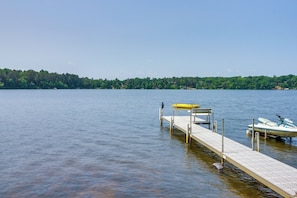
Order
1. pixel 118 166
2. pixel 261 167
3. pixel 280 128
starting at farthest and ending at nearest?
pixel 280 128 → pixel 118 166 → pixel 261 167

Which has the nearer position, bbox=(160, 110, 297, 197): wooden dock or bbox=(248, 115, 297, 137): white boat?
bbox=(160, 110, 297, 197): wooden dock

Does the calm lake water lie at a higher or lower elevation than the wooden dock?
lower

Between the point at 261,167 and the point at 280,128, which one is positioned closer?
the point at 261,167

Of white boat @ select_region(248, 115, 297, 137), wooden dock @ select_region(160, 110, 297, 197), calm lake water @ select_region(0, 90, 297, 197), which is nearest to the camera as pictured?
wooden dock @ select_region(160, 110, 297, 197)

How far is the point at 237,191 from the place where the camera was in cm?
1213

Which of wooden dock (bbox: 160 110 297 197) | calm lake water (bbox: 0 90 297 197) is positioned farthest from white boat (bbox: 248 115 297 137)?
wooden dock (bbox: 160 110 297 197)

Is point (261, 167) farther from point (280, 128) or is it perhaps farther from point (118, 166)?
point (280, 128)

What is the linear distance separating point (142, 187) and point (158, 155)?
566 cm

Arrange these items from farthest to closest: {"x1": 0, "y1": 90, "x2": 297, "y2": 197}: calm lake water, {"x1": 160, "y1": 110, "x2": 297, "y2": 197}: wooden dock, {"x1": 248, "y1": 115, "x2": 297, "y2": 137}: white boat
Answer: {"x1": 248, "y1": 115, "x2": 297, "y2": 137}: white boat < {"x1": 0, "y1": 90, "x2": 297, "y2": 197}: calm lake water < {"x1": 160, "y1": 110, "x2": 297, "y2": 197}: wooden dock

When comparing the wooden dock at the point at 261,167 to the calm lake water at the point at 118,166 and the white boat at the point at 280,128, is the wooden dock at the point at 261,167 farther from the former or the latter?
the white boat at the point at 280,128

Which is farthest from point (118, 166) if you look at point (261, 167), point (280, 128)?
point (280, 128)

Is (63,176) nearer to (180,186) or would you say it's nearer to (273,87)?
(180,186)

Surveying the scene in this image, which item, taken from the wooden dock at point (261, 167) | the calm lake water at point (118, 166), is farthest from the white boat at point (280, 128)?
the wooden dock at point (261, 167)

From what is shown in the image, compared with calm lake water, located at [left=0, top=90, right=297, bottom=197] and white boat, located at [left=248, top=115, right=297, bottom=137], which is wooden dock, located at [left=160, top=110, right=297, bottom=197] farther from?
white boat, located at [left=248, top=115, right=297, bottom=137]
